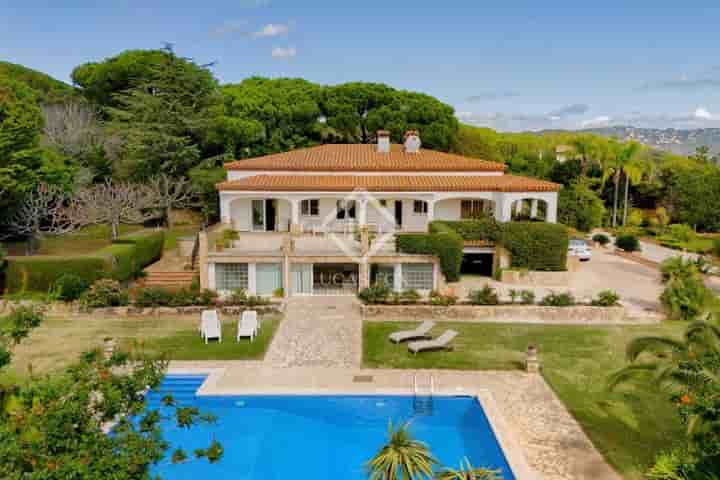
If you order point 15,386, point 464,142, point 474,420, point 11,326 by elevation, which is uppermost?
point 464,142

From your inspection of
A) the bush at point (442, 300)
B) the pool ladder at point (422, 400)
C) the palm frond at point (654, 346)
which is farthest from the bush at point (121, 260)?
the palm frond at point (654, 346)

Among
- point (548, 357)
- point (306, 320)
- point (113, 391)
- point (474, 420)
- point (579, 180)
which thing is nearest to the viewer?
point (113, 391)

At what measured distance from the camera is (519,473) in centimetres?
1114

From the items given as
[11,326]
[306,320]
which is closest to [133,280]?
[306,320]

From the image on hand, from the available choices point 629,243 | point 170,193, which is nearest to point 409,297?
point 629,243

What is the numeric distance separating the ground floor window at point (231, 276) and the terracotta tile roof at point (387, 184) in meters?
6.80

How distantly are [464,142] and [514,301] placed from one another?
3908 cm

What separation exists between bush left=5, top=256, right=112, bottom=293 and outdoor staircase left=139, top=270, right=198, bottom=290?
110 inches

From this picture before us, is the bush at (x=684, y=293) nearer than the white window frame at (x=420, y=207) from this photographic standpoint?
Yes

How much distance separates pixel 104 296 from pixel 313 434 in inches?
540

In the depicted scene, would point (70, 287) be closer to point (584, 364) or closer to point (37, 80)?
point (584, 364)

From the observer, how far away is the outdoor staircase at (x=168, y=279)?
27.6 m

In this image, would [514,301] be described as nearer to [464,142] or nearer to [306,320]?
[306,320]

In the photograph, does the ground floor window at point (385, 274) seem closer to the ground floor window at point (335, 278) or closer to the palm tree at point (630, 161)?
the ground floor window at point (335, 278)
